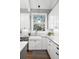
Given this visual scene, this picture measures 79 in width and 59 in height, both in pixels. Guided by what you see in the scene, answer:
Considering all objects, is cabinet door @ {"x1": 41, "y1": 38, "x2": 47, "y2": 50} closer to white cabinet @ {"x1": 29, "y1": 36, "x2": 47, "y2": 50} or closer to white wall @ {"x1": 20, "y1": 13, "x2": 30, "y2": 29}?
white cabinet @ {"x1": 29, "y1": 36, "x2": 47, "y2": 50}

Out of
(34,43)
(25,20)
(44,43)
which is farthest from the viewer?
(25,20)

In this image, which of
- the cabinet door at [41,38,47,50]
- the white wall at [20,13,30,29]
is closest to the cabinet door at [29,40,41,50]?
the cabinet door at [41,38,47,50]

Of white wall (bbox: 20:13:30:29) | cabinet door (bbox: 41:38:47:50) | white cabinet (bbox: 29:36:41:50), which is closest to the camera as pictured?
white cabinet (bbox: 29:36:41:50)

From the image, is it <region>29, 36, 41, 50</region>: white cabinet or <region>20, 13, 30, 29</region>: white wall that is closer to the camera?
<region>29, 36, 41, 50</region>: white cabinet

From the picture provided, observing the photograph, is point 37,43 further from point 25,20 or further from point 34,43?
point 25,20

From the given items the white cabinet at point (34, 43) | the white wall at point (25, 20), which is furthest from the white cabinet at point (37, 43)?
the white wall at point (25, 20)

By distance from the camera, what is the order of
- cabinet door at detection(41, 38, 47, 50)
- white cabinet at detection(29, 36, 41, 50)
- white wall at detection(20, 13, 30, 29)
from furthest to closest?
white wall at detection(20, 13, 30, 29), cabinet door at detection(41, 38, 47, 50), white cabinet at detection(29, 36, 41, 50)

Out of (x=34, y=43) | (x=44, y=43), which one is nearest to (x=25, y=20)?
(x=34, y=43)
